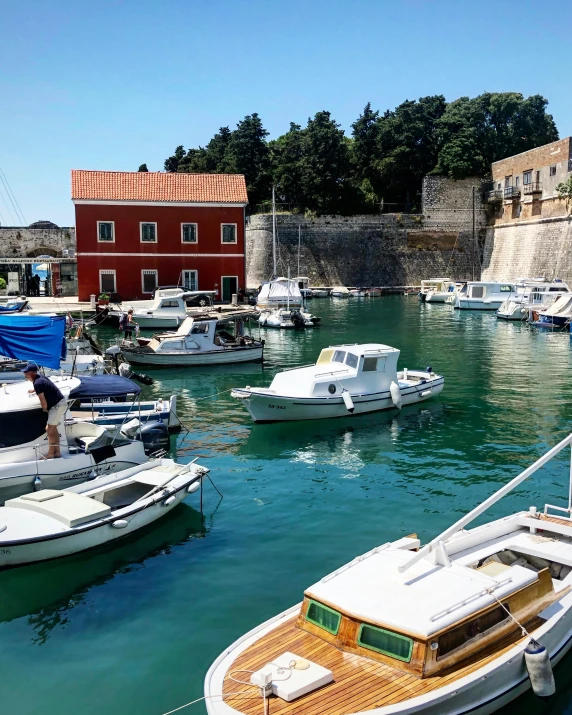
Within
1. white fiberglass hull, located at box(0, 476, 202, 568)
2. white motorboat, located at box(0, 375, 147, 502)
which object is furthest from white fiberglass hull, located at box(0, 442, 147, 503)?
white fiberglass hull, located at box(0, 476, 202, 568)

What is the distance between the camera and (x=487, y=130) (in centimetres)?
7269

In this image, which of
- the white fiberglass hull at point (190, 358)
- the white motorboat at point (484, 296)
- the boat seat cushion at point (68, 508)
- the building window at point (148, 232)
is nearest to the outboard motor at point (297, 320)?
the building window at point (148, 232)

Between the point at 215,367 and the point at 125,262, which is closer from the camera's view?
the point at 215,367

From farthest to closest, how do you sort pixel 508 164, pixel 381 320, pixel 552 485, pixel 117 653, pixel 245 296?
pixel 508 164 < pixel 245 296 < pixel 381 320 < pixel 552 485 < pixel 117 653

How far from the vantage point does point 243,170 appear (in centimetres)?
7238

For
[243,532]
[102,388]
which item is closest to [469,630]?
[243,532]

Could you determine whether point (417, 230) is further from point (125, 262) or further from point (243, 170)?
point (125, 262)

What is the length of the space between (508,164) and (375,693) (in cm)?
6430

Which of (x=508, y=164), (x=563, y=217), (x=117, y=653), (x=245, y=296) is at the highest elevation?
(x=508, y=164)

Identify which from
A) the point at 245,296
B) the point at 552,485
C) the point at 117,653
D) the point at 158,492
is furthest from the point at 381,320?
the point at 117,653

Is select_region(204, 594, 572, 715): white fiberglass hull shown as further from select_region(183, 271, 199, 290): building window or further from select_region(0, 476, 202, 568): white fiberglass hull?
select_region(183, 271, 199, 290): building window

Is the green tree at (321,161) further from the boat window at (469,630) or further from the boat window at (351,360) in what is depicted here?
the boat window at (469,630)

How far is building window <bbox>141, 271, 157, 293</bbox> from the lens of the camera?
159ft

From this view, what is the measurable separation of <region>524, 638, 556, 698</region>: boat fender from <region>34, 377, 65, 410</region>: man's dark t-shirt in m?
9.11
